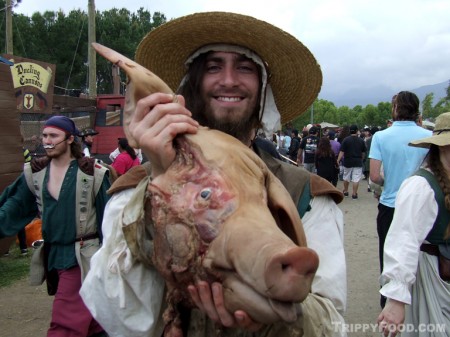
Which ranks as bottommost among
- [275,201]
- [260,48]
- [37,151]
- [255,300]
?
[37,151]

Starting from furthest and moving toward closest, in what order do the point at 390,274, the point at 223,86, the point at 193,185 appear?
the point at 390,274, the point at 223,86, the point at 193,185

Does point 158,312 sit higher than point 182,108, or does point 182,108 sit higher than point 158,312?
point 182,108

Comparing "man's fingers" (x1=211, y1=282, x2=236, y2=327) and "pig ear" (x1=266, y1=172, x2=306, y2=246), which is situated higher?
"pig ear" (x1=266, y1=172, x2=306, y2=246)

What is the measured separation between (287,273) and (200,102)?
3.25 ft

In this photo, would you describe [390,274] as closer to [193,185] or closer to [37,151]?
[193,185]

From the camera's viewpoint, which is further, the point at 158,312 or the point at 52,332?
the point at 52,332

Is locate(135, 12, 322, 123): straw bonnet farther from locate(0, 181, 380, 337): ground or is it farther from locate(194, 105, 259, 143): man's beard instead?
locate(0, 181, 380, 337): ground

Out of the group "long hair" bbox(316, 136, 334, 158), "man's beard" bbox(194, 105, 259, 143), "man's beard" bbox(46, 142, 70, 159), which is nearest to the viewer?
"man's beard" bbox(194, 105, 259, 143)

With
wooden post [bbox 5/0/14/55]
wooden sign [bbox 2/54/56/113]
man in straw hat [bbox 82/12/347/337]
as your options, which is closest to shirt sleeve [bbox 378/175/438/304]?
man in straw hat [bbox 82/12/347/337]

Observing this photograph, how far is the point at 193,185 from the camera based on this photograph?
1060mm

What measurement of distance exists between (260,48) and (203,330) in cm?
110

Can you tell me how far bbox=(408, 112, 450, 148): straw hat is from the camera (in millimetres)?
2782

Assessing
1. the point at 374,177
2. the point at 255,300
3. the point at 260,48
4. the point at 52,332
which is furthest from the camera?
the point at 374,177

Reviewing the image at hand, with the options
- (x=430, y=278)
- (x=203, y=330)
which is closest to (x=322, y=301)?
(x=203, y=330)
